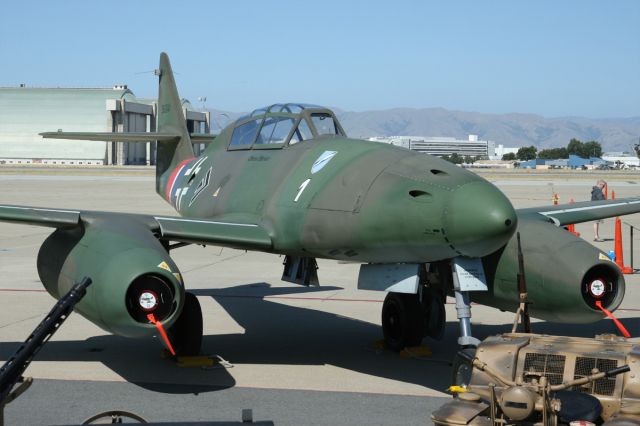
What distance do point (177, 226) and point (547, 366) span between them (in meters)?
4.99

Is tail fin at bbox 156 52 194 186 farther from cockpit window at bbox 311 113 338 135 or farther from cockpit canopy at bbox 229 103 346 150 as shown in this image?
cockpit window at bbox 311 113 338 135

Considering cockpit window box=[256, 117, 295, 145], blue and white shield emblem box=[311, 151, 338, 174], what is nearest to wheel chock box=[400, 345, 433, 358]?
blue and white shield emblem box=[311, 151, 338, 174]

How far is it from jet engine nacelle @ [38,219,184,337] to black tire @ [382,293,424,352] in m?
3.45

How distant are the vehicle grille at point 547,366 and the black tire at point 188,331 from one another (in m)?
4.82

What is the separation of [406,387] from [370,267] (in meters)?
1.33

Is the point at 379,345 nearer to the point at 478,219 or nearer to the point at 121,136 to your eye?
the point at 478,219

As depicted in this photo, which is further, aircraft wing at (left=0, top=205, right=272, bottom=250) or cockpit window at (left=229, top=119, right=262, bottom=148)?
cockpit window at (left=229, top=119, right=262, bottom=148)

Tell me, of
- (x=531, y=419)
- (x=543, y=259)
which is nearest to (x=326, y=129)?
(x=543, y=259)

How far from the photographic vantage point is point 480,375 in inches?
263

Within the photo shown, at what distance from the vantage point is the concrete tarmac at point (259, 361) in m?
8.55

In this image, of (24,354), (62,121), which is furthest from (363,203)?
(62,121)

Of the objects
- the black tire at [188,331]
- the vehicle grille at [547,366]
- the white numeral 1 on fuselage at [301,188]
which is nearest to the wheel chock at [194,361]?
the black tire at [188,331]

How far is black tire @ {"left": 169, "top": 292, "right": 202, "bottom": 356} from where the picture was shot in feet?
34.4

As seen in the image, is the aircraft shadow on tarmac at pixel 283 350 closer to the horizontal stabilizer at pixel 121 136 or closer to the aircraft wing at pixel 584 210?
the aircraft wing at pixel 584 210
